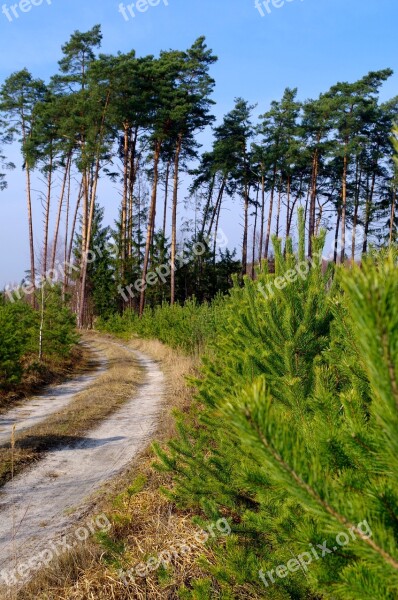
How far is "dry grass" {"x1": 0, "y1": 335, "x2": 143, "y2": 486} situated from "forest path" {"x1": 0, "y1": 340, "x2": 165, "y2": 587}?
20 centimetres

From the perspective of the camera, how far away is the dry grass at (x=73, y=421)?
20.2 ft

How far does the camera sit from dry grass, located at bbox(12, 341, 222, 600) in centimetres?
314

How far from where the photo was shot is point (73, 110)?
24.9 meters

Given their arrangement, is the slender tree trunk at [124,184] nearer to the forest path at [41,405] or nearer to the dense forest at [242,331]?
the dense forest at [242,331]

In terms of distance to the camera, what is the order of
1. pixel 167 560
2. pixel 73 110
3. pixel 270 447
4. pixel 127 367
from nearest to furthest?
pixel 270 447 < pixel 167 560 < pixel 127 367 < pixel 73 110

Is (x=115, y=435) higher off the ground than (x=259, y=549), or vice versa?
(x=259, y=549)

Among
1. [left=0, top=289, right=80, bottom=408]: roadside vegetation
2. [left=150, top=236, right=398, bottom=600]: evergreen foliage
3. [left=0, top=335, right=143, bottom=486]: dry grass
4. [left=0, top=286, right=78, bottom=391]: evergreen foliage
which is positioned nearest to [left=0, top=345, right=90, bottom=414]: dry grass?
[left=0, top=289, right=80, bottom=408]: roadside vegetation

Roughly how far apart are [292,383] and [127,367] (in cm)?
1332

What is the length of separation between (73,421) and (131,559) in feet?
16.5

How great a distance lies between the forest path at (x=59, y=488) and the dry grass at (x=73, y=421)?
0.20 metres

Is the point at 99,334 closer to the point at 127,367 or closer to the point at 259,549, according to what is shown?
the point at 127,367

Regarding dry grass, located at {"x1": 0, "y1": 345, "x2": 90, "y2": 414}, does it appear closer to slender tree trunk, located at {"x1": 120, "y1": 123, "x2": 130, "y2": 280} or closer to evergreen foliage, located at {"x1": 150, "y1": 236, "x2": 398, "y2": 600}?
evergreen foliage, located at {"x1": 150, "y1": 236, "x2": 398, "y2": 600}

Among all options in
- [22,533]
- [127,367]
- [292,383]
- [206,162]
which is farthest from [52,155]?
[292,383]

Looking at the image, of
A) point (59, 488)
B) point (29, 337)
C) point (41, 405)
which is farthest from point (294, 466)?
point (29, 337)
